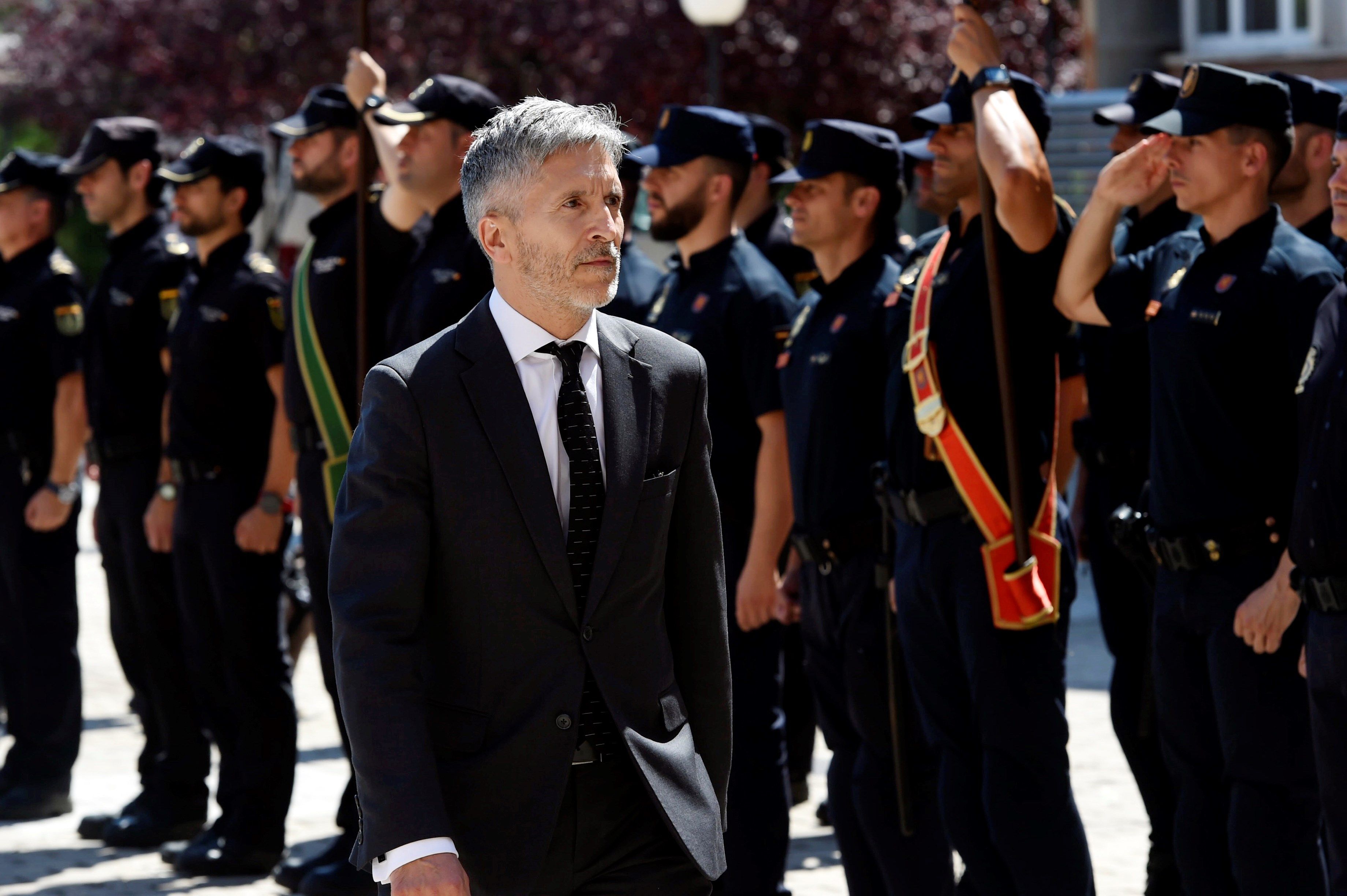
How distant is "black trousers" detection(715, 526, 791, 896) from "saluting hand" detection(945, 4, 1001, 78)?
1739 millimetres

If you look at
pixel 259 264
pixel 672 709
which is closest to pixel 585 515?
pixel 672 709

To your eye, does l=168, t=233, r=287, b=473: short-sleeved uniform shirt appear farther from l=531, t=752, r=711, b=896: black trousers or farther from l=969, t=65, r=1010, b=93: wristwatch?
l=531, t=752, r=711, b=896: black trousers

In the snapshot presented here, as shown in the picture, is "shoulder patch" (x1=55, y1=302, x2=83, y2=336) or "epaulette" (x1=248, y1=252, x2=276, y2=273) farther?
"shoulder patch" (x1=55, y1=302, x2=83, y2=336)

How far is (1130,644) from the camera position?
644 cm

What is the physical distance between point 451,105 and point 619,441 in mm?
3310

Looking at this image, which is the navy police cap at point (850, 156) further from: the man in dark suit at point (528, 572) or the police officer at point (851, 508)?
the man in dark suit at point (528, 572)

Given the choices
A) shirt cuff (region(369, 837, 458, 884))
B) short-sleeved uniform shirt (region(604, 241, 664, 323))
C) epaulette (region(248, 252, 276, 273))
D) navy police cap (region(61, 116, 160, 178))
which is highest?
navy police cap (region(61, 116, 160, 178))

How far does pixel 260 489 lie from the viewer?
7.18m

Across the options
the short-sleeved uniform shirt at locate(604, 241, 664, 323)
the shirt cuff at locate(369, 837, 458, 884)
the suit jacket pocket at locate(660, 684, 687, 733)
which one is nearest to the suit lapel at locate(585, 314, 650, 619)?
the suit jacket pocket at locate(660, 684, 687, 733)

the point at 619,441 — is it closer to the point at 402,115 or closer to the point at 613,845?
the point at 613,845

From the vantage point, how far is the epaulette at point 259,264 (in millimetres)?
7328

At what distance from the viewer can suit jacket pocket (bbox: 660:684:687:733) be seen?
11.3ft

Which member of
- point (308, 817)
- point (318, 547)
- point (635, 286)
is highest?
point (635, 286)

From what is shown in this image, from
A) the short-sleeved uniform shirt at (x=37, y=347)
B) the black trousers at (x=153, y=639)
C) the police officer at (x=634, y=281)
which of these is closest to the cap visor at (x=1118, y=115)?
the police officer at (x=634, y=281)
